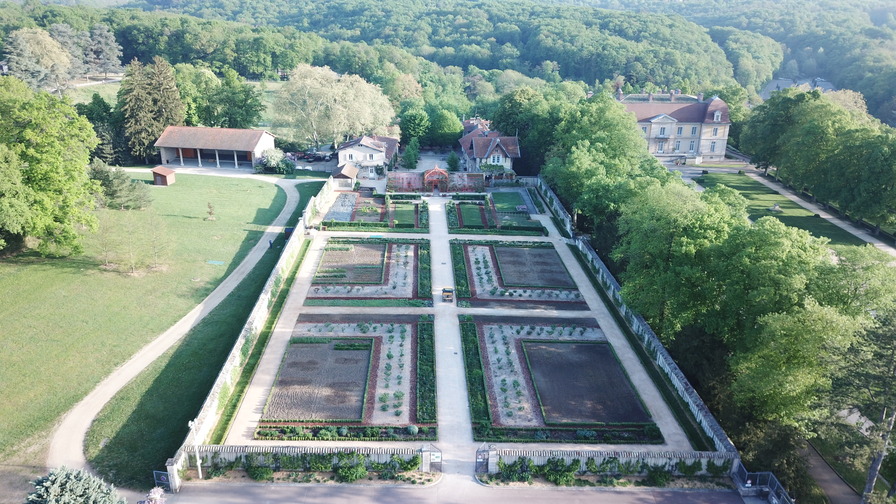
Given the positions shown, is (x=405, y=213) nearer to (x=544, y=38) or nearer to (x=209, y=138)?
(x=209, y=138)

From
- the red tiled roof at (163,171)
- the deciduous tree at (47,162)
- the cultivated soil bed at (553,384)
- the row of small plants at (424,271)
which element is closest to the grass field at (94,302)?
the deciduous tree at (47,162)

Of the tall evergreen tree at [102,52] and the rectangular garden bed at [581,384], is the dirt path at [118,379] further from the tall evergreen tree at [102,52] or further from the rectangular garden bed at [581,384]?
the tall evergreen tree at [102,52]

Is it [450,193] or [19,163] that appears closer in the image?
[19,163]

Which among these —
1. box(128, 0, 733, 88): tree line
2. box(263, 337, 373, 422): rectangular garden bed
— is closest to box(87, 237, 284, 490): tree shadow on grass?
box(263, 337, 373, 422): rectangular garden bed

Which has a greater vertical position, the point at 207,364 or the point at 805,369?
the point at 805,369

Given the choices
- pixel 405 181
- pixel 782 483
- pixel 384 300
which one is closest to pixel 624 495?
pixel 782 483

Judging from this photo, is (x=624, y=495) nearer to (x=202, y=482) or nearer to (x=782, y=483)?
(x=782, y=483)

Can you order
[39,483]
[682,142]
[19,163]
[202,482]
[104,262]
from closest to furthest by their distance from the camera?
[39,483], [202,482], [19,163], [104,262], [682,142]

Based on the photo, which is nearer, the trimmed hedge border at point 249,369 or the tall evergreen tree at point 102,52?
the trimmed hedge border at point 249,369
